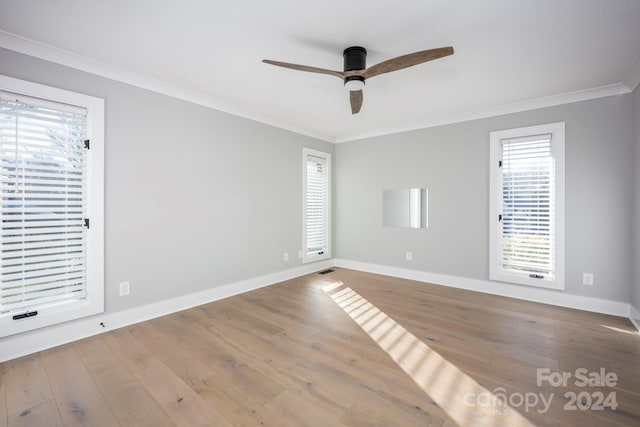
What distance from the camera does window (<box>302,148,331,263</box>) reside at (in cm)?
486

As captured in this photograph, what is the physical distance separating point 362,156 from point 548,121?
2.63 meters

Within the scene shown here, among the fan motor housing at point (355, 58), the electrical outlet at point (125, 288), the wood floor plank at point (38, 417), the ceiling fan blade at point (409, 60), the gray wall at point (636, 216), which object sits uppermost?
the fan motor housing at point (355, 58)

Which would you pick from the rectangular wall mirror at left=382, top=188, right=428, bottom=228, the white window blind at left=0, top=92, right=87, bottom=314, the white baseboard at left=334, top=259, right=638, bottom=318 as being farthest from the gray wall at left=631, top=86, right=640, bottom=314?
the white window blind at left=0, top=92, right=87, bottom=314

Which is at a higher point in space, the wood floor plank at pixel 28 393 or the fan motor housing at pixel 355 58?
the fan motor housing at pixel 355 58

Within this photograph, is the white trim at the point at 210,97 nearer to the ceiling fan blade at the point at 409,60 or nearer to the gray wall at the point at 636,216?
the gray wall at the point at 636,216

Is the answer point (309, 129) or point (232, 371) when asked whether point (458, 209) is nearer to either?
point (309, 129)

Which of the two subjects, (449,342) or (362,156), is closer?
(449,342)

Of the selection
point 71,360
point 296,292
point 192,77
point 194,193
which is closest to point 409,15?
point 192,77

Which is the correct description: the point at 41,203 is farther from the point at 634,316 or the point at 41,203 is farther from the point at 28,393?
the point at 634,316

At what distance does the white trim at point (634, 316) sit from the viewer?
9.05 ft

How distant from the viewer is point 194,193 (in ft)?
10.9

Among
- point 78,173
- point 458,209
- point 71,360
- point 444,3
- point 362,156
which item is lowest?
point 71,360

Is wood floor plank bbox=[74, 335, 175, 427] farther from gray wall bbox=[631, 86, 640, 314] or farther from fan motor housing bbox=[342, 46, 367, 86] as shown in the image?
gray wall bbox=[631, 86, 640, 314]

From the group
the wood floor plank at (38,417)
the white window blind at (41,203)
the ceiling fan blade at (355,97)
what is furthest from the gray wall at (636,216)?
the white window blind at (41,203)
